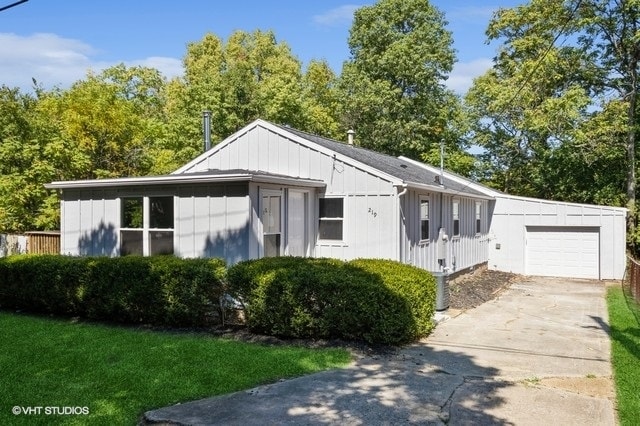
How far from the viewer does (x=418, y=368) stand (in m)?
6.30

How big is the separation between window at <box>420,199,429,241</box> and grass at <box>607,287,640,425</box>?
447 cm

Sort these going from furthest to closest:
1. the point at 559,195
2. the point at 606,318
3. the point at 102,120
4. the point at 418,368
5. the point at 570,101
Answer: the point at 559,195 < the point at 570,101 < the point at 102,120 < the point at 606,318 < the point at 418,368

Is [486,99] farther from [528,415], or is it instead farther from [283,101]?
[528,415]

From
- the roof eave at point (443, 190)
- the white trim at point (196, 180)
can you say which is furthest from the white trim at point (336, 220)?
the roof eave at point (443, 190)

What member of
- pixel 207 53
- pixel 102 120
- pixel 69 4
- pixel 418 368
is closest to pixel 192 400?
pixel 418 368

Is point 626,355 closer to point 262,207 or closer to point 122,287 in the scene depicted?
point 262,207

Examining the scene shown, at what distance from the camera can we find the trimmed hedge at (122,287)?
817cm

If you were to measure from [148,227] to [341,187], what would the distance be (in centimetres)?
458

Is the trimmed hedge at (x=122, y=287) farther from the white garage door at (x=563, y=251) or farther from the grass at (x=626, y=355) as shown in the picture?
the white garage door at (x=563, y=251)

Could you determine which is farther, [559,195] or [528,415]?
[559,195]

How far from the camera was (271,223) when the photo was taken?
10.7 meters

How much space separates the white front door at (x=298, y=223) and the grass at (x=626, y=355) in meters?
6.51

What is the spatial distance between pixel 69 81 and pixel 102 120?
13.0 meters

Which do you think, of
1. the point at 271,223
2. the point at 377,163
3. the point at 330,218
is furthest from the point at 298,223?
the point at 377,163
